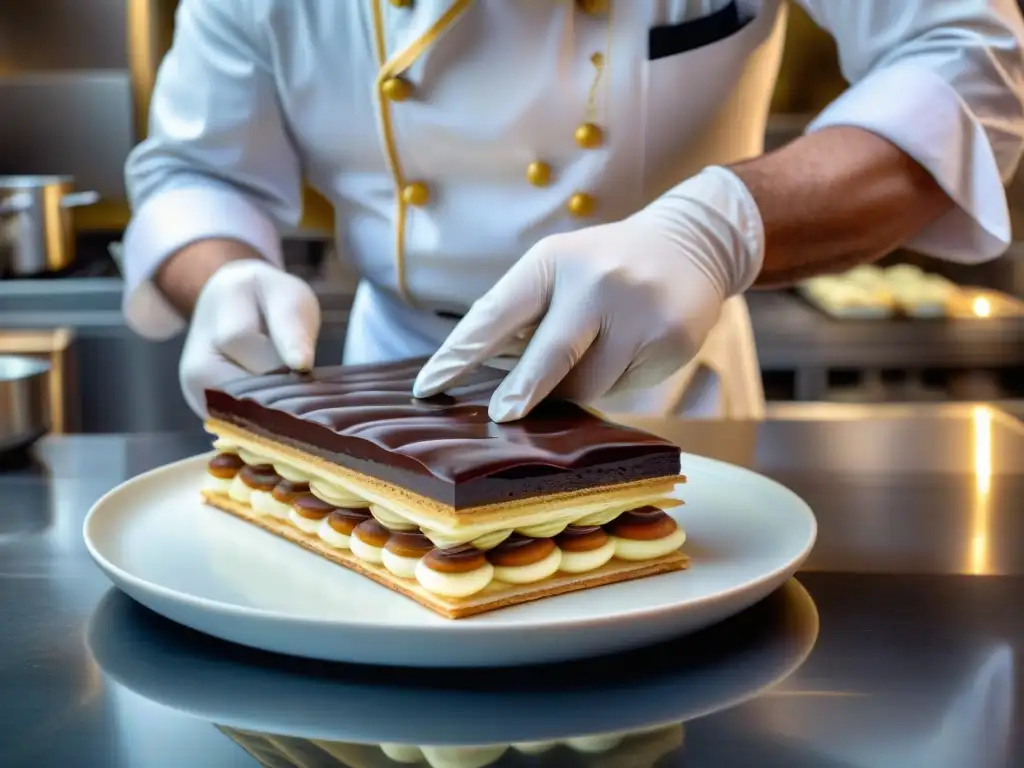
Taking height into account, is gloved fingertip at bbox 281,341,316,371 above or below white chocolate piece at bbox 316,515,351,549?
above

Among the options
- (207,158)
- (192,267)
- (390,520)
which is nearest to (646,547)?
(390,520)

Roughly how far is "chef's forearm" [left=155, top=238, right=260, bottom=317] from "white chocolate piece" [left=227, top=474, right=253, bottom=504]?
1.83 feet

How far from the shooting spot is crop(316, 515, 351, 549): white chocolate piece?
45.0 inches

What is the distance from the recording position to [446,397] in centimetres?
125

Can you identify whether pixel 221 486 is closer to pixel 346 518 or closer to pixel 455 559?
pixel 346 518

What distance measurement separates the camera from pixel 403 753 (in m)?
0.79

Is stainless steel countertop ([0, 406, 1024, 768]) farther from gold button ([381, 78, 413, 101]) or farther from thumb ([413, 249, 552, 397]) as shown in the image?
gold button ([381, 78, 413, 101])

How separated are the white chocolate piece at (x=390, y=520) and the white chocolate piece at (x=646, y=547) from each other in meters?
0.18

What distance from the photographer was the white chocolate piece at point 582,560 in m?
1.07

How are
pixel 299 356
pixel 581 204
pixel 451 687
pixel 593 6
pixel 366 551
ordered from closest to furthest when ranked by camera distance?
pixel 451 687 → pixel 366 551 → pixel 299 356 → pixel 593 6 → pixel 581 204

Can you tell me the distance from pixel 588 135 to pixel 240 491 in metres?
0.73

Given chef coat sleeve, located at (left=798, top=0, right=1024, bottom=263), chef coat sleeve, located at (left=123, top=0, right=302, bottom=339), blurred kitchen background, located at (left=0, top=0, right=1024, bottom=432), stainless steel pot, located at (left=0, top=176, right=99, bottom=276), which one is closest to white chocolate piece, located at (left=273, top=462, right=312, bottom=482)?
chef coat sleeve, located at (left=123, top=0, right=302, bottom=339)

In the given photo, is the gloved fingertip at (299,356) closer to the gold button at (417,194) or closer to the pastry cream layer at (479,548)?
the pastry cream layer at (479,548)

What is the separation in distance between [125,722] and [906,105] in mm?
1166
